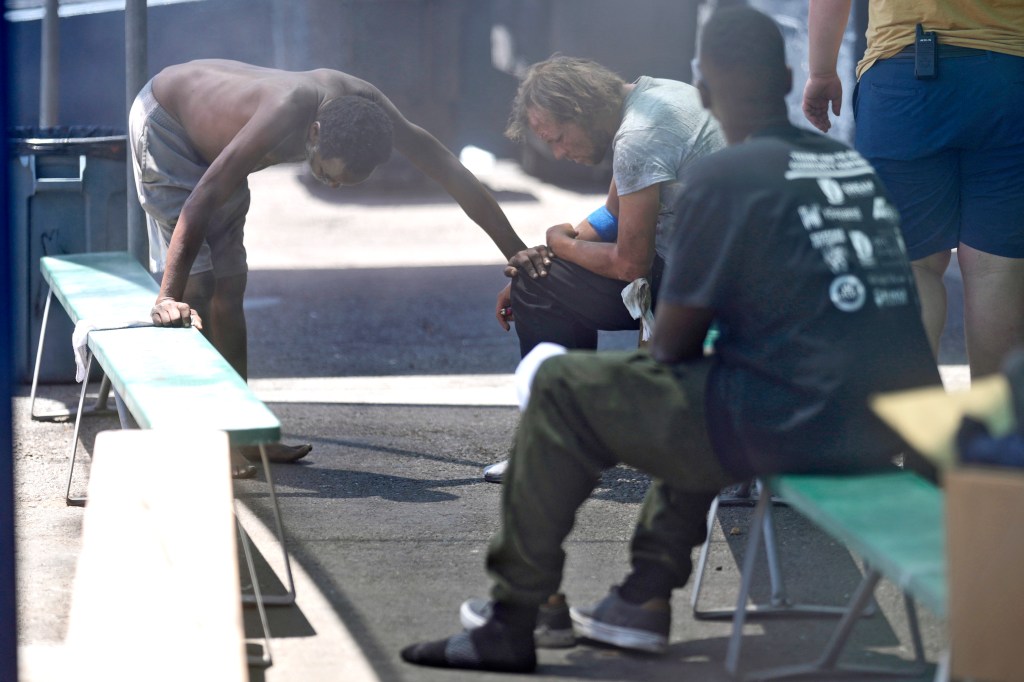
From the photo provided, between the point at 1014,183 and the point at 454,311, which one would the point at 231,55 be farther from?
the point at 1014,183

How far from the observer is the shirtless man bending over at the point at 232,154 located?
4082 millimetres

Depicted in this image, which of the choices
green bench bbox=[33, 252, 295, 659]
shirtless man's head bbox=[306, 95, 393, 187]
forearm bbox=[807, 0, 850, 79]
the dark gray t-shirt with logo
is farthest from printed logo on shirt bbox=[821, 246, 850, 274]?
shirtless man's head bbox=[306, 95, 393, 187]

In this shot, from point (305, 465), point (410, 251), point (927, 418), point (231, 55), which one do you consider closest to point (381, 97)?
point (305, 465)

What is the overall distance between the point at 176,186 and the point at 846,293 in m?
2.65

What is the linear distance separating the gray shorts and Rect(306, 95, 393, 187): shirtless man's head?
0.55 metres

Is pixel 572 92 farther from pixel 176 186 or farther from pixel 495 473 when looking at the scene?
pixel 176 186

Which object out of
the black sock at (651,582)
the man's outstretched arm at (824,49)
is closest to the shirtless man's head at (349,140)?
the man's outstretched arm at (824,49)

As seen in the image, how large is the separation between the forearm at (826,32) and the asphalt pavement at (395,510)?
4.17ft

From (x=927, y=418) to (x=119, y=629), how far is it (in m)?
1.37

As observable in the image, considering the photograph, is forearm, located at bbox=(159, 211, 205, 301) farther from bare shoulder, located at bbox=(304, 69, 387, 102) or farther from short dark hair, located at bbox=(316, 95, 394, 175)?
bare shoulder, located at bbox=(304, 69, 387, 102)

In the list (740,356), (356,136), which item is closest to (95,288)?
(356,136)

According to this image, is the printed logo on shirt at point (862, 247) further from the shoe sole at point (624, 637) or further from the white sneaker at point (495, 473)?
the white sneaker at point (495, 473)

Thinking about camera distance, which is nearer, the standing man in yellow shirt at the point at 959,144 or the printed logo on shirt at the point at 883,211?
the printed logo on shirt at the point at 883,211

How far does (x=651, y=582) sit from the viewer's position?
9.79ft
